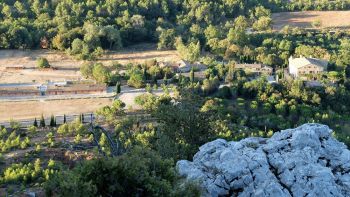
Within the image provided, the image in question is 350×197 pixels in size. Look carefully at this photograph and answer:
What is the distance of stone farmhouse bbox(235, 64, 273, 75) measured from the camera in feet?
159

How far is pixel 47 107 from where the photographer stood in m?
40.8

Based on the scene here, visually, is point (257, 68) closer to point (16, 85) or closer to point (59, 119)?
point (59, 119)

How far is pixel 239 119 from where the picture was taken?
35.8 meters

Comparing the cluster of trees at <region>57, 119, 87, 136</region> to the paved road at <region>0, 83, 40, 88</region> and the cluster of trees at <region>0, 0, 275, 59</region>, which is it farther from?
the cluster of trees at <region>0, 0, 275, 59</region>

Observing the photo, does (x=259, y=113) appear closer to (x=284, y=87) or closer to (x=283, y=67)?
(x=284, y=87)

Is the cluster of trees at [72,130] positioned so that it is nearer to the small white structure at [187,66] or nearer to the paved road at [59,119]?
the paved road at [59,119]

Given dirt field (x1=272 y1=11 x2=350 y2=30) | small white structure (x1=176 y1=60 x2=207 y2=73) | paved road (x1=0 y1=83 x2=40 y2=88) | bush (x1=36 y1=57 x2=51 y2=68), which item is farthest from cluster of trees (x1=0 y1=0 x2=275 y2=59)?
paved road (x1=0 y1=83 x2=40 y2=88)

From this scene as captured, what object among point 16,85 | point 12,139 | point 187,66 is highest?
point 187,66

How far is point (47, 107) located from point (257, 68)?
2009 cm

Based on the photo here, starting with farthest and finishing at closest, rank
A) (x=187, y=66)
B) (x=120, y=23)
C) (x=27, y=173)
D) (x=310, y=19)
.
Result: (x=310, y=19) → (x=120, y=23) → (x=187, y=66) → (x=27, y=173)

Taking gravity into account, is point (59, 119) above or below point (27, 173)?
below

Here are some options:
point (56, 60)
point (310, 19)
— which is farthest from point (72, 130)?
point (310, 19)

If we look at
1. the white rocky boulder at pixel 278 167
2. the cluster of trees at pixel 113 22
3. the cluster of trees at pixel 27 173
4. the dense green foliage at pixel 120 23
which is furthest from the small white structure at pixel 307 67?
the white rocky boulder at pixel 278 167

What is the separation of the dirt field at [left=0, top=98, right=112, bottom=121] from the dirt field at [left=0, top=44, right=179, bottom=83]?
5.96m
